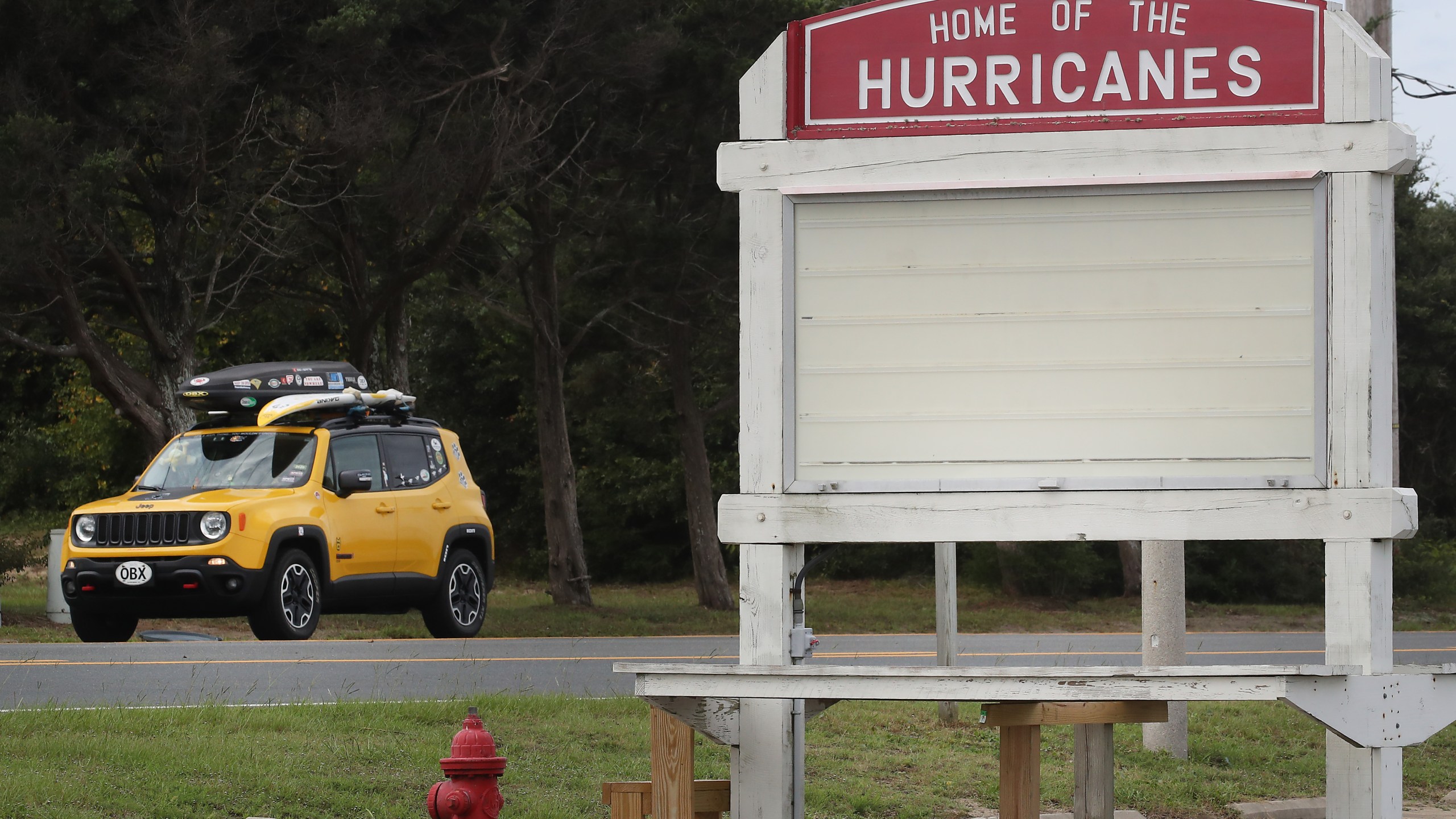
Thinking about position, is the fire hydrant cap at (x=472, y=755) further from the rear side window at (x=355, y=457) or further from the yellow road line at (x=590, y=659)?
the rear side window at (x=355, y=457)

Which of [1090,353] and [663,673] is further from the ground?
[1090,353]

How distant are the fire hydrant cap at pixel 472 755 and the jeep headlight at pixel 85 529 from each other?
7912 millimetres

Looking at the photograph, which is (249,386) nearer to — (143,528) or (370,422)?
(370,422)

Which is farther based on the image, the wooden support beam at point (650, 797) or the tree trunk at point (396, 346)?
the tree trunk at point (396, 346)

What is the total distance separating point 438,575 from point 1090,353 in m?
10.3

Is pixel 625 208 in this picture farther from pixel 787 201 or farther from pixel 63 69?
pixel 787 201

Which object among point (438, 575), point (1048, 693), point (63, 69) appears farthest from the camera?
point (63, 69)

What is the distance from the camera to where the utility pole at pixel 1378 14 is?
1798 cm

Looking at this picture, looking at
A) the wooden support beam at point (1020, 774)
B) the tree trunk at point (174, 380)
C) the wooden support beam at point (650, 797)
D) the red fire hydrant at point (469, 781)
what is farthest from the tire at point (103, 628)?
the wooden support beam at point (1020, 774)

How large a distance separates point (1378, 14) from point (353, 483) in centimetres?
1185

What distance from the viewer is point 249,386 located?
44.8ft

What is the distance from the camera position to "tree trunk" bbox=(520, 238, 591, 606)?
2692cm

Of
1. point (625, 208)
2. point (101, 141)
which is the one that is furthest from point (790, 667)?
point (625, 208)

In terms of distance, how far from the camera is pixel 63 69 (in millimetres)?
19016
